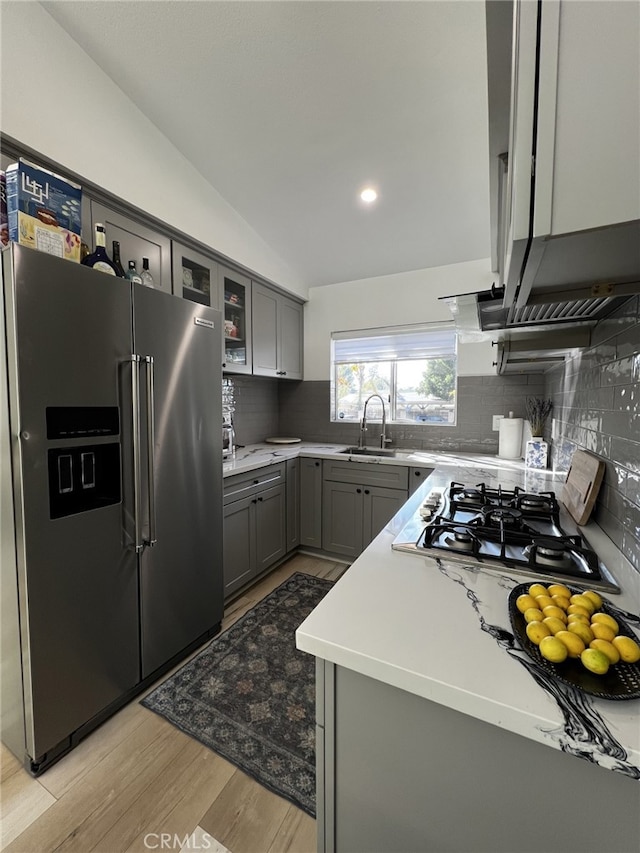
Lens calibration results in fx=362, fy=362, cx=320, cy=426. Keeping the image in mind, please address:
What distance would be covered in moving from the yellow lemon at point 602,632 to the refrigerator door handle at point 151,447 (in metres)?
1.56

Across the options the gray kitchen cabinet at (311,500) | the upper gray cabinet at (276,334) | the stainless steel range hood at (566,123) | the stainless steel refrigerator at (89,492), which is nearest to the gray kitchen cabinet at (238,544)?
the stainless steel refrigerator at (89,492)

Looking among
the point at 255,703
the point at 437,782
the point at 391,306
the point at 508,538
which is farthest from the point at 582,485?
the point at 391,306

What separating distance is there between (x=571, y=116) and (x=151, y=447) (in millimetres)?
1644

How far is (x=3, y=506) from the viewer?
125 centimetres

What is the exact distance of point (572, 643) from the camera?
0.60m

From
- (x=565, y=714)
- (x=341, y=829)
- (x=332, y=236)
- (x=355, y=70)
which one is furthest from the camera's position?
(x=332, y=236)

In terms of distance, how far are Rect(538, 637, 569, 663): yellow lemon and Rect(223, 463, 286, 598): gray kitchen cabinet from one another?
1.88m

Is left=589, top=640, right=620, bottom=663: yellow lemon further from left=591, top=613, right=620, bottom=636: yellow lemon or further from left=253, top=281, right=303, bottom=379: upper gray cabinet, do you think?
left=253, top=281, right=303, bottom=379: upper gray cabinet

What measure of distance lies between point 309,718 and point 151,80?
3074mm

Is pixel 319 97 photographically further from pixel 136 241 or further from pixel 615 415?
pixel 615 415

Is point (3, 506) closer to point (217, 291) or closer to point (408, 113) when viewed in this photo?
point (217, 291)

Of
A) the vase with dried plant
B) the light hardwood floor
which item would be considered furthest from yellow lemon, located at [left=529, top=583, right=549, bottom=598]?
the vase with dried plant

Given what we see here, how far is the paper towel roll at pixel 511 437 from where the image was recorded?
2.68 meters

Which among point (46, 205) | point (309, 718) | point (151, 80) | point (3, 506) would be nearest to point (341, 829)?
point (309, 718)
